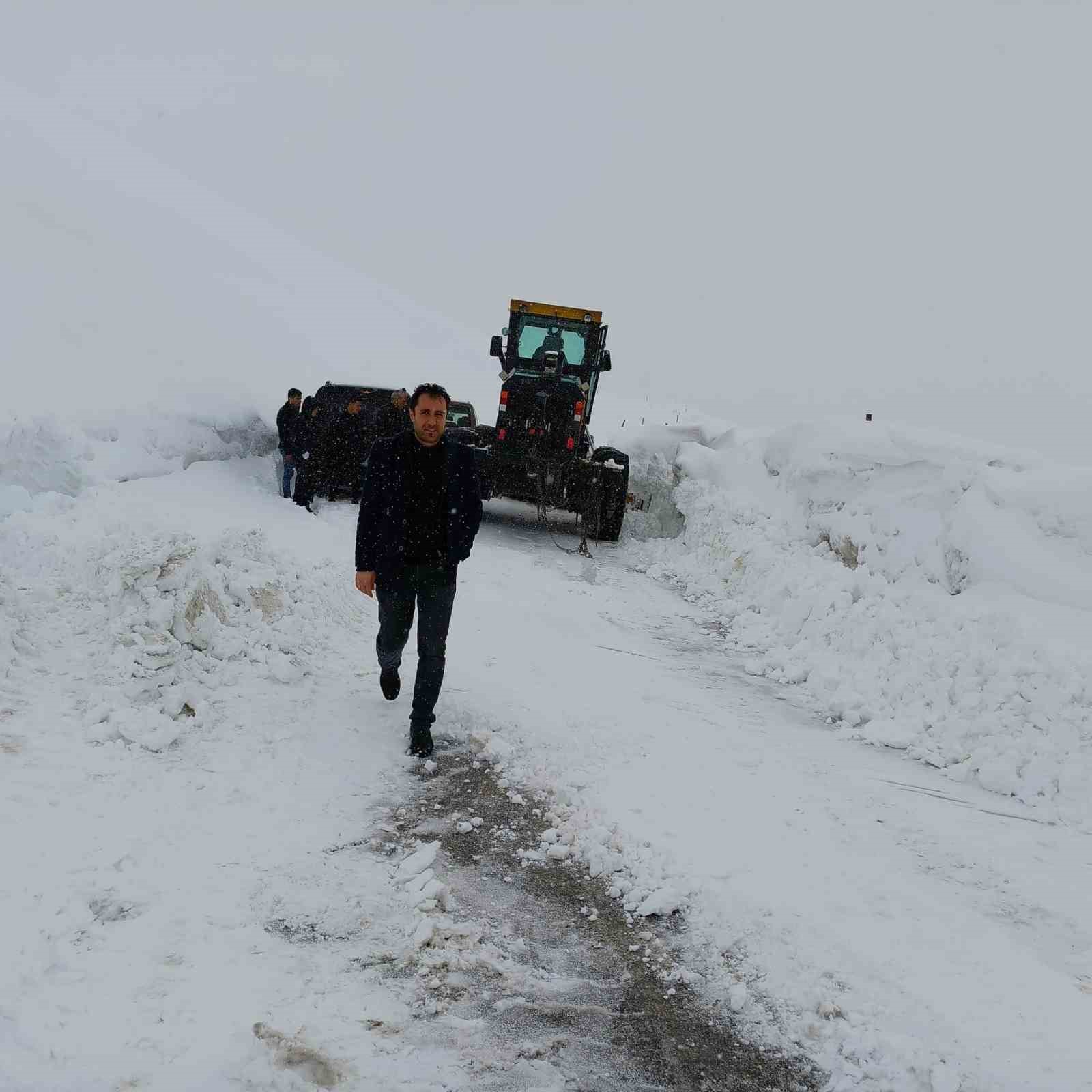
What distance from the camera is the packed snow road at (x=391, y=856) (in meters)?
2.59

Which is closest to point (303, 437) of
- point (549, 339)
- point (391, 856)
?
point (549, 339)

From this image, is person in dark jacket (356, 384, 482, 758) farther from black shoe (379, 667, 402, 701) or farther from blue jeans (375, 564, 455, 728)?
black shoe (379, 667, 402, 701)

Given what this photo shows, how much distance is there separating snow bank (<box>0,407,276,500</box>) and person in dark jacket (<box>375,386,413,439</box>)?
2.28m

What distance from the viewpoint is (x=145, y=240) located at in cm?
2741

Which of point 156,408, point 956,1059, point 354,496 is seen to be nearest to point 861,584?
point 956,1059

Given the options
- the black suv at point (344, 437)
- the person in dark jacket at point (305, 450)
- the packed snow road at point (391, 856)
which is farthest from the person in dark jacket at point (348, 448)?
the packed snow road at point (391, 856)

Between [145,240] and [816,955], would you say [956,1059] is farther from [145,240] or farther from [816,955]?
[145,240]

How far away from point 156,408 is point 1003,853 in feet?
37.8

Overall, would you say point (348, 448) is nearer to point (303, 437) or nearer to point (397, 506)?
point (303, 437)

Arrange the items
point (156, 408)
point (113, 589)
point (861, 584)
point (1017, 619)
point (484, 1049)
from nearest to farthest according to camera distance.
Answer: point (484, 1049) → point (113, 589) → point (1017, 619) → point (861, 584) → point (156, 408)

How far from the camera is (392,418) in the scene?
13031mm

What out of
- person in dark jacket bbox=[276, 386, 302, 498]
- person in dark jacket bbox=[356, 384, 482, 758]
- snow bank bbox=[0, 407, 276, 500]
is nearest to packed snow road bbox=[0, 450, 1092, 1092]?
person in dark jacket bbox=[356, 384, 482, 758]

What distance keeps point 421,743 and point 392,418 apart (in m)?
8.98

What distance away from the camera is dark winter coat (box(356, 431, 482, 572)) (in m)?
4.51
